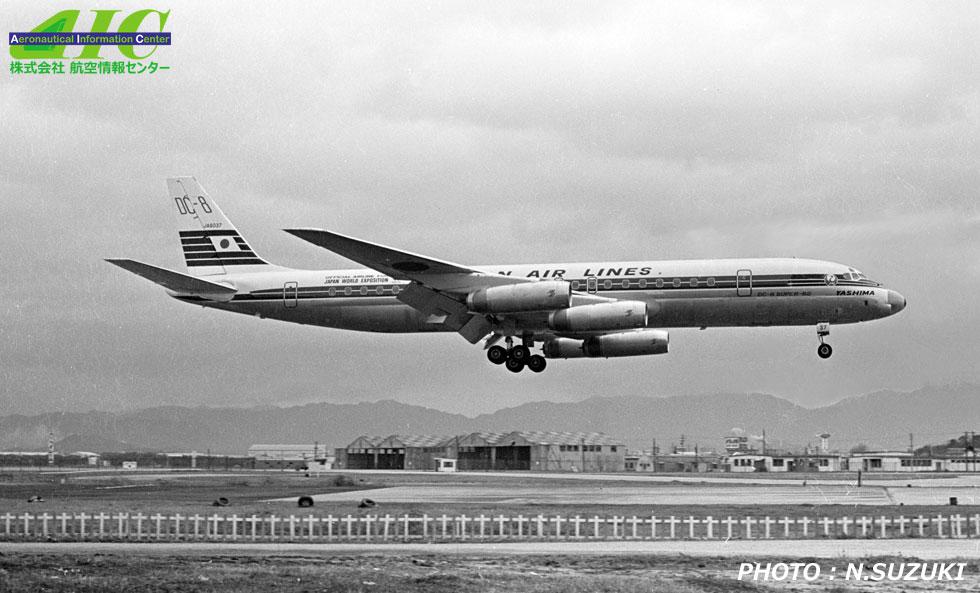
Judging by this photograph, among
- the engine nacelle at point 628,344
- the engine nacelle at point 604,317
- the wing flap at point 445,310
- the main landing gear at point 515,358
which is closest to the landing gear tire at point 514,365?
the main landing gear at point 515,358

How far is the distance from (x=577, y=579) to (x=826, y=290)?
76.8 ft

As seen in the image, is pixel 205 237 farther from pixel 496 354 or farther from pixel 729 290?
pixel 729 290

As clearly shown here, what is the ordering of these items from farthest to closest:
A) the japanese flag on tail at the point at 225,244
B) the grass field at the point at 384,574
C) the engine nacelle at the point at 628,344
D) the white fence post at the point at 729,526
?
the japanese flag on tail at the point at 225,244 < the engine nacelle at the point at 628,344 < the white fence post at the point at 729,526 < the grass field at the point at 384,574

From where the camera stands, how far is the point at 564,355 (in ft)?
→ 163

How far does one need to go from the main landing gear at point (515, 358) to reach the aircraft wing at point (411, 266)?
13.0 ft

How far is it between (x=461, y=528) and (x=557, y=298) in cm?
1186

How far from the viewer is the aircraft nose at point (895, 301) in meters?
44.3

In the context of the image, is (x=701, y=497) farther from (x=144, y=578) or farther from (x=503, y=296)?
(x=144, y=578)

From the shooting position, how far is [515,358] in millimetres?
47938

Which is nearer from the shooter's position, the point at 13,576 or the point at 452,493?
the point at 13,576

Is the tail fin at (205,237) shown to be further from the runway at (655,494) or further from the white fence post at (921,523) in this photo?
the white fence post at (921,523)

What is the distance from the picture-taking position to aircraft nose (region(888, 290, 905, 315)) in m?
44.3

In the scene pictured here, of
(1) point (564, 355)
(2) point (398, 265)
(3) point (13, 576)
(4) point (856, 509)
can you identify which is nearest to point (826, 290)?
(4) point (856, 509)

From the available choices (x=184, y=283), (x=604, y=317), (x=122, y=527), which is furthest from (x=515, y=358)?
(x=122, y=527)
